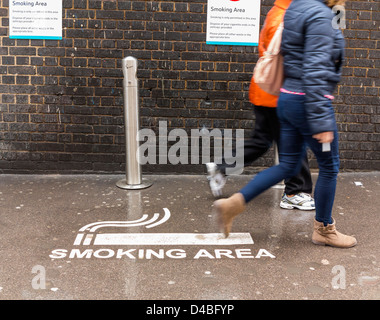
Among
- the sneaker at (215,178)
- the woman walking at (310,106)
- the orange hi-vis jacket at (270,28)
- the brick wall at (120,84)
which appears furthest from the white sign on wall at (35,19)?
the woman walking at (310,106)

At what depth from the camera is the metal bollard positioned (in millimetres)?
4949

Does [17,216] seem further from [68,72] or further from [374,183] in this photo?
[374,183]

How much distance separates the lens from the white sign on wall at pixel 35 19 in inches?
213

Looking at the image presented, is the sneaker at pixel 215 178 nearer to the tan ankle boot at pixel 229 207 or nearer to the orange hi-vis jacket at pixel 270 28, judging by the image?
the orange hi-vis jacket at pixel 270 28

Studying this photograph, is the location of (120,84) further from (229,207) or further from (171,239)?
(229,207)

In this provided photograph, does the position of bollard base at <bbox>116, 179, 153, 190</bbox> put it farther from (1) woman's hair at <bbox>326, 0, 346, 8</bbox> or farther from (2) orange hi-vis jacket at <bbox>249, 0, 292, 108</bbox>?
(1) woman's hair at <bbox>326, 0, 346, 8</bbox>

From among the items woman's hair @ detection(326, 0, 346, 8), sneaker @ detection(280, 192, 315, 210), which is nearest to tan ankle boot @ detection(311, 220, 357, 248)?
sneaker @ detection(280, 192, 315, 210)

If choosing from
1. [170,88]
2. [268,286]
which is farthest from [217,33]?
[268,286]

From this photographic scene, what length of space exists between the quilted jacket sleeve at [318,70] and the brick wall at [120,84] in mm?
2412

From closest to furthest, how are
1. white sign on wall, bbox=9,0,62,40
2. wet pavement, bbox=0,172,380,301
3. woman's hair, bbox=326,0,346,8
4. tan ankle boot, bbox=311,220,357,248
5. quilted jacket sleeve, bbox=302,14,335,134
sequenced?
Answer: 1. wet pavement, bbox=0,172,380,301
2. quilted jacket sleeve, bbox=302,14,335,134
3. woman's hair, bbox=326,0,346,8
4. tan ankle boot, bbox=311,220,357,248
5. white sign on wall, bbox=9,0,62,40

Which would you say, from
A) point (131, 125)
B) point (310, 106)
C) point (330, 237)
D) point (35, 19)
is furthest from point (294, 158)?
point (35, 19)

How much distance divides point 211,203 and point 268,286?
69.8 inches

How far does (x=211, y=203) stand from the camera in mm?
4766

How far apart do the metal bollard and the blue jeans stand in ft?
6.49
